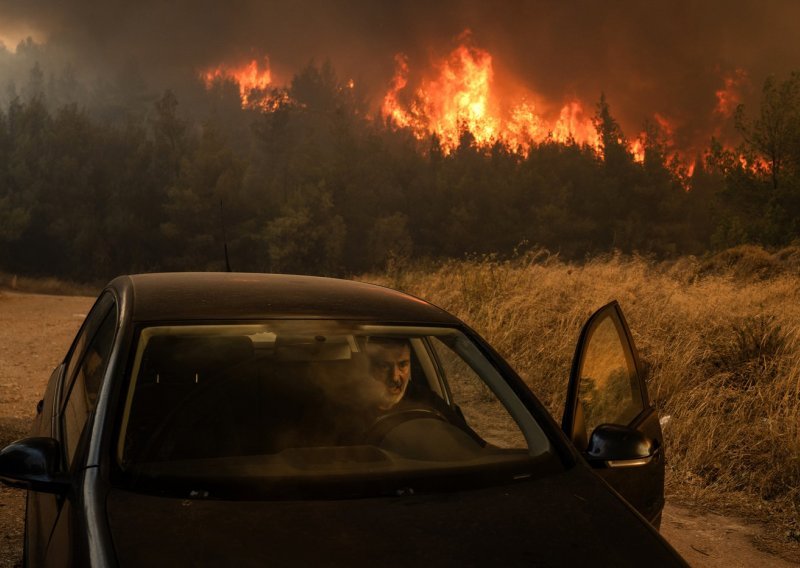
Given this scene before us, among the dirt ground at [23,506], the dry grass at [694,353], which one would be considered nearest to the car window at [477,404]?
the dirt ground at [23,506]

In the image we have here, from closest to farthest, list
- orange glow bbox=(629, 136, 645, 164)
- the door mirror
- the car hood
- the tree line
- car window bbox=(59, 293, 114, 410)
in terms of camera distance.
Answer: the car hood → the door mirror → car window bbox=(59, 293, 114, 410) → the tree line → orange glow bbox=(629, 136, 645, 164)

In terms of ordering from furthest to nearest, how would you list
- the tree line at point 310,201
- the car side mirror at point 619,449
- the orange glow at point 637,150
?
1. the orange glow at point 637,150
2. the tree line at point 310,201
3. the car side mirror at point 619,449

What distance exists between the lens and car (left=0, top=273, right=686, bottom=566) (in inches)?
74.3

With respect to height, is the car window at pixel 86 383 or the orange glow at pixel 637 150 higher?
the orange glow at pixel 637 150

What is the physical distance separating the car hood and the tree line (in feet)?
142

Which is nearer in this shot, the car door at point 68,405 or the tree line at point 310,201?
the car door at point 68,405

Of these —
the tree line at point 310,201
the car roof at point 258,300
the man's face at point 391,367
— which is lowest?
the man's face at point 391,367

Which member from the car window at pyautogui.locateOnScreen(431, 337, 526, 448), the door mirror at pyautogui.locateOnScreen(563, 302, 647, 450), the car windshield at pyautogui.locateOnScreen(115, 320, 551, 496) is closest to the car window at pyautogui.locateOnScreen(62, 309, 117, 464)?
the car windshield at pyautogui.locateOnScreen(115, 320, 551, 496)

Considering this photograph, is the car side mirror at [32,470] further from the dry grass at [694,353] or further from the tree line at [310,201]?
the tree line at [310,201]

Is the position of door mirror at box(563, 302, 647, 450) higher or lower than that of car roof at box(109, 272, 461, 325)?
lower

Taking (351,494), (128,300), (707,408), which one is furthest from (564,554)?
(707,408)

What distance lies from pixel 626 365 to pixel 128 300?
6.16ft

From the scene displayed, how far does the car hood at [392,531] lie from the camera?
179cm

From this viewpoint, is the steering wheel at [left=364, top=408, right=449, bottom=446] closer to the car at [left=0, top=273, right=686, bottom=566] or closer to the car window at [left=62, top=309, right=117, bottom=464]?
the car at [left=0, top=273, right=686, bottom=566]
